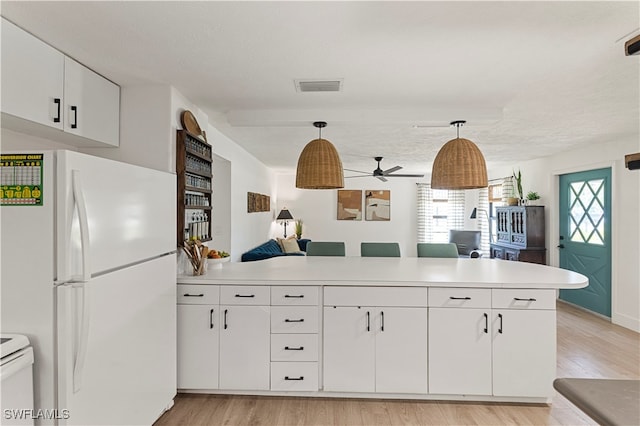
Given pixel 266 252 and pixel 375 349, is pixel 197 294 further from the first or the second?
pixel 266 252

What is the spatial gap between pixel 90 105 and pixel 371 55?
1829 millimetres

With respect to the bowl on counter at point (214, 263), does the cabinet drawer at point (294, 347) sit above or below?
below

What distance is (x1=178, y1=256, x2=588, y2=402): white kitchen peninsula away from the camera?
254 cm

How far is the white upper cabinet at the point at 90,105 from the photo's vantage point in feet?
7.00

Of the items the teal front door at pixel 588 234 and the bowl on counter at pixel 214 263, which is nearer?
the bowl on counter at pixel 214 263

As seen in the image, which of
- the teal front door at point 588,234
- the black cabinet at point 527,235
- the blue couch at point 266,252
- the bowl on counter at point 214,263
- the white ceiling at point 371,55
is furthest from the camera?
the black cabinet at point 527,235

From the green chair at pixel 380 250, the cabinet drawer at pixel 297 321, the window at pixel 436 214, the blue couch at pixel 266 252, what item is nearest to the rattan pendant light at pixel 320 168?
the cabinet drawer at pixel 297 321

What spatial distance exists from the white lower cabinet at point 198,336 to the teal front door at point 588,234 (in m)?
4.96

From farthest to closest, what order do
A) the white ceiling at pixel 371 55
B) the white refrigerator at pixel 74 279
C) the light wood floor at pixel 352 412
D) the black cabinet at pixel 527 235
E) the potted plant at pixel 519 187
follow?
1. the potted plant at pixel 519 187
2. the black cabinet at pixel 527 235
3. the light wood floor at pixel 352 412
4. the white ceiling at pixel 371 55
5. the white refrigerator at pixel 74 279

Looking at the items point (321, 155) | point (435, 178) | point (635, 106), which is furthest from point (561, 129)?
point (321, 155)

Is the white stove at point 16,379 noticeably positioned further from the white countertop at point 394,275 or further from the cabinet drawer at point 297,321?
the cabinet drawer at point 297,321

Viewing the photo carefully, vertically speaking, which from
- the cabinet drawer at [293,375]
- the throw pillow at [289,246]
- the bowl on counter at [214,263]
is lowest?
the cabinet drawer at [293,375]

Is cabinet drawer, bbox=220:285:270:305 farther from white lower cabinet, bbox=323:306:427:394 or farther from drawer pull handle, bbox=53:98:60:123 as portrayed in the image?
drawer pull handle, bbox=53:98:60:123

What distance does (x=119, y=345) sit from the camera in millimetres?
1816
